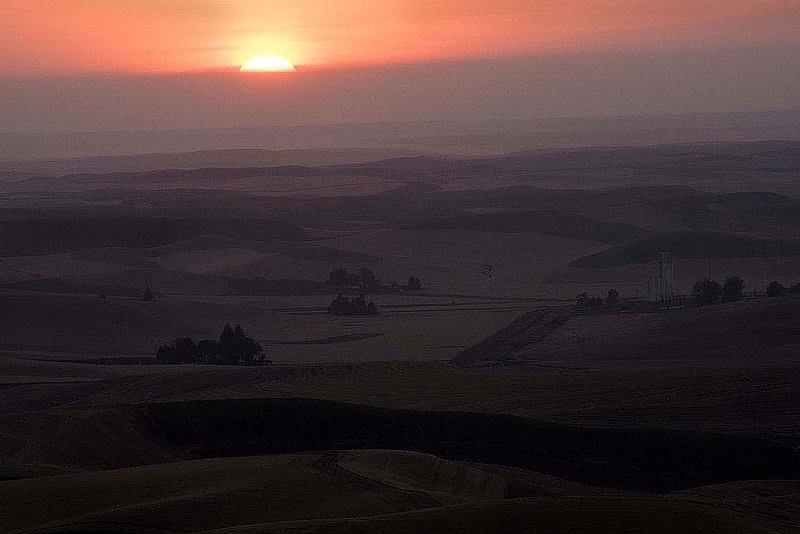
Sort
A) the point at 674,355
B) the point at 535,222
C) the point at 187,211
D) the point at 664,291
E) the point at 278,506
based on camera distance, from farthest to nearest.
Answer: the point at 187,211
the point at 535,222
the point at 664,291
the point at 674,355
the point at 278,506

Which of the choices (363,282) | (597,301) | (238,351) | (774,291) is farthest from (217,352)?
(363,282)

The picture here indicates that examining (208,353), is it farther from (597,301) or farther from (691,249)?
(691,249)

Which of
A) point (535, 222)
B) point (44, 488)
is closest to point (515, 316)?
point (44, 488)

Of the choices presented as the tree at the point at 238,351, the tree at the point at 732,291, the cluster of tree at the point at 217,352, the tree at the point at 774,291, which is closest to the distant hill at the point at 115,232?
the tree at the point at 732,291

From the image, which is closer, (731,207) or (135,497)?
(135,497)

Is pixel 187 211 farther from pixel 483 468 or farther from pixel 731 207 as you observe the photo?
pixel 483 468

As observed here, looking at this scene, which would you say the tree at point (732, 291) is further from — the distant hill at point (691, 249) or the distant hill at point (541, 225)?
the distant hill at point (541, 225)
